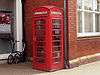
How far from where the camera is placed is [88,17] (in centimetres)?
1559

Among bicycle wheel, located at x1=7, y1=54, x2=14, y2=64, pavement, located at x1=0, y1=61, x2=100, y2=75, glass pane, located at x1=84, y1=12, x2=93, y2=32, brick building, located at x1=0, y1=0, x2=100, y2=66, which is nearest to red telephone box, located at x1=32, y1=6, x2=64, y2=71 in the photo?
pavement, located at x1=0, y1=61, x2=100, y2=75

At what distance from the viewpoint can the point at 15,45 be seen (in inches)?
577

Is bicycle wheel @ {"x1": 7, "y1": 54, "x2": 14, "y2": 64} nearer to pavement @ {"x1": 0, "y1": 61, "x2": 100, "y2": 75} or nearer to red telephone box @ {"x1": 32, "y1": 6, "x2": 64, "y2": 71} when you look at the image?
pavement @ {"x1": 0, "y1": 61, "x2": 100, "y2": 75}

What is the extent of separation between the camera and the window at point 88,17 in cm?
1462

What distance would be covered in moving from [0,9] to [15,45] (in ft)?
5.41

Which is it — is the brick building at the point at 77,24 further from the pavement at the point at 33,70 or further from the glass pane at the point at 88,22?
the pavement at the point at 33,70

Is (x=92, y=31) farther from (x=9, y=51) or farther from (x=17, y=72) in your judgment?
(x=17, y=72)

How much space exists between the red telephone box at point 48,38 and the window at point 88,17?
202cm

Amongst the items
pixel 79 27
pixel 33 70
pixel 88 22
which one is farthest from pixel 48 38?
pixel 88 22

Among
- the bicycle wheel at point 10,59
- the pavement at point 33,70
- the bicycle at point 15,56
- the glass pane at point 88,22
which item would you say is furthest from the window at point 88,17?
the bicycle wheel at point 10,59

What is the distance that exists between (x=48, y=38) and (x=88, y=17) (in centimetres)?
404

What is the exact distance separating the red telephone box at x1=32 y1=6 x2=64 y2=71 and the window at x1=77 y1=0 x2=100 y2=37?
6.64 feet

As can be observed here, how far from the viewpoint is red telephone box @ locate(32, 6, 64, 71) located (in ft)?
39.6

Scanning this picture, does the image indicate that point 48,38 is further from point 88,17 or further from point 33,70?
point 88,17
